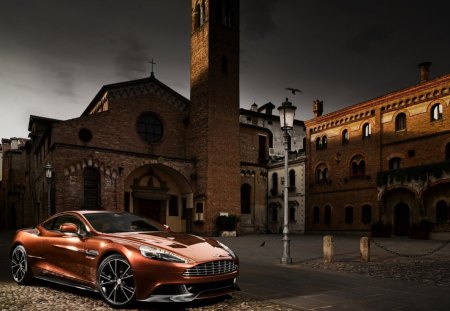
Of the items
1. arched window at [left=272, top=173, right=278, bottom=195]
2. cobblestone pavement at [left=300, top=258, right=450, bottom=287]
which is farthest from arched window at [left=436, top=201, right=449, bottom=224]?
arched window at [left=272, top=173, right=278, bottom=195]

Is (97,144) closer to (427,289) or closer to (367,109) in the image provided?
(367,109)

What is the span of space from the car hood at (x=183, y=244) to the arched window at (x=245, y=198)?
83.9ft

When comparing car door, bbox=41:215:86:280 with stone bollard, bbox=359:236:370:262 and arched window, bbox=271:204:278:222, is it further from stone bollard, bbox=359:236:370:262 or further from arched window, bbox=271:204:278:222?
arched window, bbox=271:204:278:222

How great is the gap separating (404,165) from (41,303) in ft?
90.5

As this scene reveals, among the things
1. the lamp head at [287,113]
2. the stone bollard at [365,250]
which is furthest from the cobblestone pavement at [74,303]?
the stone bollard at [365,250]

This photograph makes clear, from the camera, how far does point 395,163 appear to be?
2961cm

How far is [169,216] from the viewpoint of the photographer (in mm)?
28562

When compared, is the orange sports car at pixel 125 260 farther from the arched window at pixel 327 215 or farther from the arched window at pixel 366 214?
the arched window at pixel 327 215

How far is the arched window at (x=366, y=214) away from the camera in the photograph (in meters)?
30.5

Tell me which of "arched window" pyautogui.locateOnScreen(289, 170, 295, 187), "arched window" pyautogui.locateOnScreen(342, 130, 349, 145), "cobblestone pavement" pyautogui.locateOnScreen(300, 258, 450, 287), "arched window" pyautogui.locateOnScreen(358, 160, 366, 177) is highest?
"arched window" pyautogui.locateOnScreen(342, 130, 349, 145)

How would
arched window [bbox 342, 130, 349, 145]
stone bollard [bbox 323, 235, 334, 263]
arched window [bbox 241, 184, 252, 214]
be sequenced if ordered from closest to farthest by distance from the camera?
stone bollard [bbox 323, 235, 334, 263] → arched window [bbox 241, 184, 252, 214] → arched window [bbox 342, 130, 349, 145]

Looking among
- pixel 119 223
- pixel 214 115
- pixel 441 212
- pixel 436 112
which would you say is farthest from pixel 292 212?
pixel 119 223

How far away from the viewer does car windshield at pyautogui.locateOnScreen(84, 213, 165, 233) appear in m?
6.50

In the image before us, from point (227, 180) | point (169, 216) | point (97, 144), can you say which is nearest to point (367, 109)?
point (227, 180)
